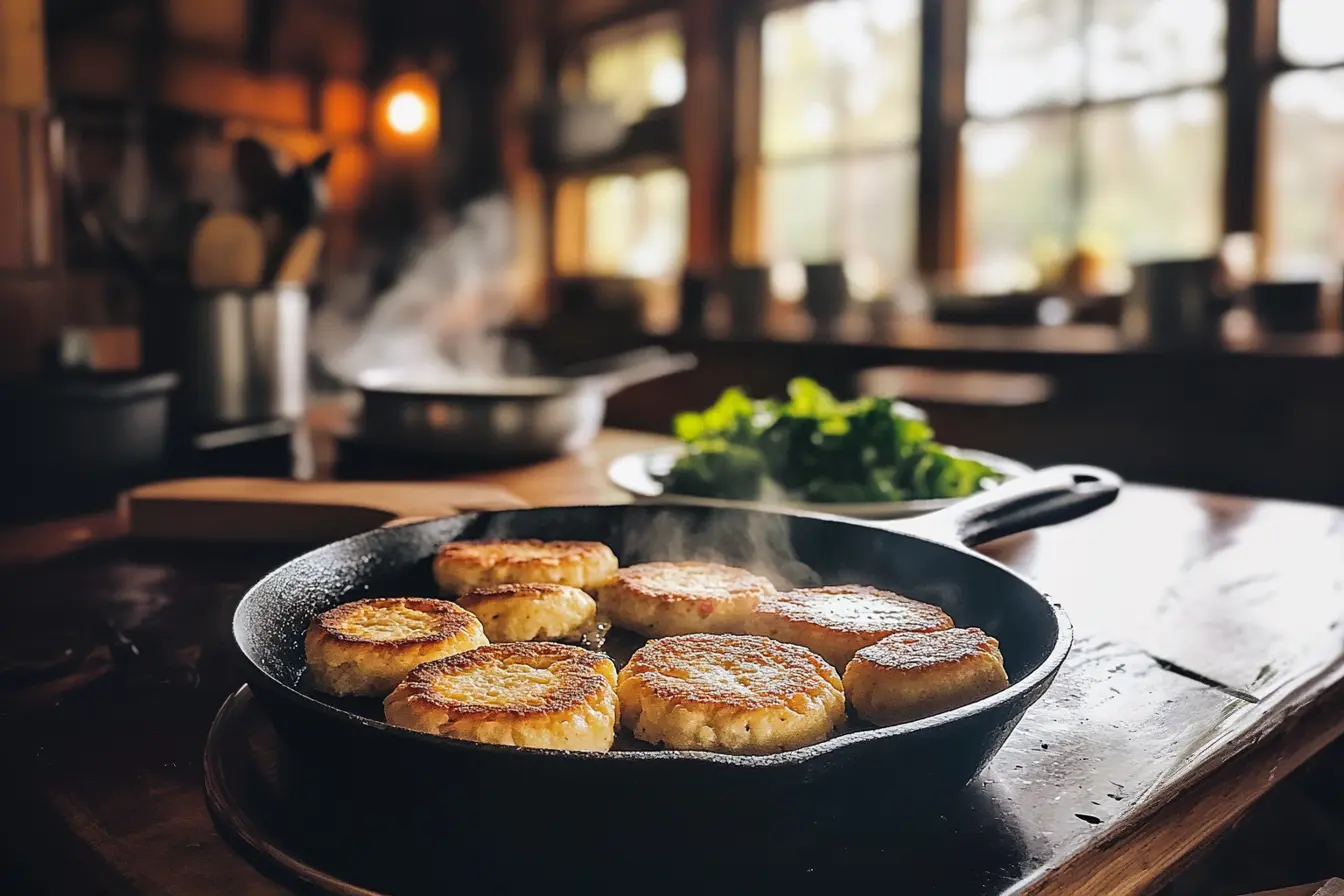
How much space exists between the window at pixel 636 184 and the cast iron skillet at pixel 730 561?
612 cm

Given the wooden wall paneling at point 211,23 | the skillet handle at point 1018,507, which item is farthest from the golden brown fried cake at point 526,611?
the wooden wall paneling at point 211,23

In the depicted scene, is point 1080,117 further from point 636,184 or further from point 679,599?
point 679,599

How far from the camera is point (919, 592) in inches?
45.8

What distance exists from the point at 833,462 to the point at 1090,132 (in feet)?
13.8

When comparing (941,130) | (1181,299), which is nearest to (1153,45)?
(941,130)

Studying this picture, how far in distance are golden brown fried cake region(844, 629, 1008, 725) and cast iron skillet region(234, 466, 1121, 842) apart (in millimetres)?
31

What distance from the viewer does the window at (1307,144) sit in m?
4.48

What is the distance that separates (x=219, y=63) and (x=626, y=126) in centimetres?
301

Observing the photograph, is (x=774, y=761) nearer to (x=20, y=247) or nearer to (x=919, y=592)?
(x=919, y=592)

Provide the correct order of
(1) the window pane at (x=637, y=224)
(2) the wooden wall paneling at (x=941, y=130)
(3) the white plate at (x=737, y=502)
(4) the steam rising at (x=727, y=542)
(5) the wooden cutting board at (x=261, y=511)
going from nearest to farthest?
(4) the steam rising at (x=727, y=542) → (3) the white plate at (x=737, y=502) → (5) the wooden cutting board at (x=261, y=511) → (2) the wooden wall paneling at (x=941, y=130) → (1) the window pane at (x=637, y=224)

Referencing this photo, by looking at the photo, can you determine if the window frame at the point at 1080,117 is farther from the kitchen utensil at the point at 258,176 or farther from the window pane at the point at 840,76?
the kitchen utensil at the point at 258,176

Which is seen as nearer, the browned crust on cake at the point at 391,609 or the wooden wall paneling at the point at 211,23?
the browned crust on cake at the point at 391,609

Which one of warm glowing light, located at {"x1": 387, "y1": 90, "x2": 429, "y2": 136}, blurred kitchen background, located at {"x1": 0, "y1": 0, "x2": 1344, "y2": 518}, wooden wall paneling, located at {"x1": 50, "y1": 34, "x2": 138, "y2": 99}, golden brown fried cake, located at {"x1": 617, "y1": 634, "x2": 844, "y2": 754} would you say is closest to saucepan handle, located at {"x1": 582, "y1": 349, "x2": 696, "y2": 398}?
blurred kitchen background, located at {"x1": 0, "y1": 0, "x2": 1344, "y2": 518}

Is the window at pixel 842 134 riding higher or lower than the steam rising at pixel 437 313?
higher
